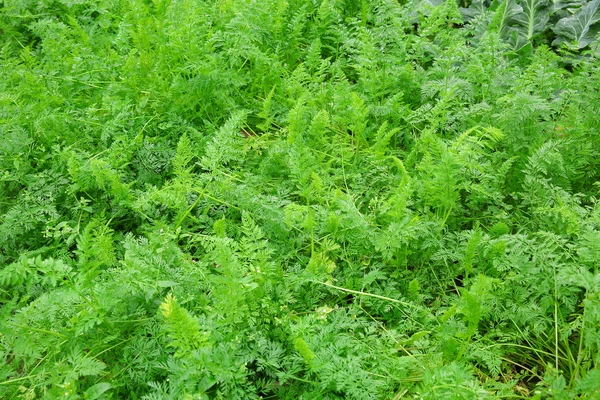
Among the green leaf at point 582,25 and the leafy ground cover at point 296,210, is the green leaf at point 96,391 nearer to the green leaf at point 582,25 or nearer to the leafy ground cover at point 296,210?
the leafy ground cover at point 296,210

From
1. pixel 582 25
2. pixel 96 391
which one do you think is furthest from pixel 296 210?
pixel 582 25

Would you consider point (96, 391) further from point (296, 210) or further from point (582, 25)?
point (582, 25)

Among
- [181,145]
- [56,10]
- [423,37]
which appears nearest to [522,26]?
[423,37]

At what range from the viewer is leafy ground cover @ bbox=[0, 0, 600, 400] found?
2508 mm

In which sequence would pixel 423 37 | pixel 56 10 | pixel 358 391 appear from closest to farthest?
pixel 358 391 → pixel 423 37 → pixel 56 10

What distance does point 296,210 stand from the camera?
3062 millimetres

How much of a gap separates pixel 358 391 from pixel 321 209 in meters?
1.10

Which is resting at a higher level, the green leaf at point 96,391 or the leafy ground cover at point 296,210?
the leafy ground cover at point 296,210

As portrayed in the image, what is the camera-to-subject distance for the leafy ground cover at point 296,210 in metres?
2.51

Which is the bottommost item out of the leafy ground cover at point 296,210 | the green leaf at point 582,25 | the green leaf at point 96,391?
the green leaf at point 96,391

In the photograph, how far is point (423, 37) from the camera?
4012 millimetres

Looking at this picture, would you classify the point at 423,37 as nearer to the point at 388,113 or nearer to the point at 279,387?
the point at 388,113

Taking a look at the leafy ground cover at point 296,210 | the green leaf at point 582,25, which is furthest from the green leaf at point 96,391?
the green leaf at point 582,25

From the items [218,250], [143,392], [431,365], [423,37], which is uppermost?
[423,37]
